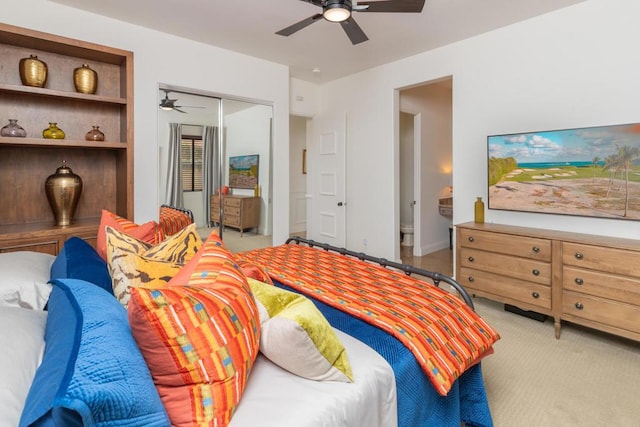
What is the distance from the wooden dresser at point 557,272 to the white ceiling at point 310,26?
1.99m

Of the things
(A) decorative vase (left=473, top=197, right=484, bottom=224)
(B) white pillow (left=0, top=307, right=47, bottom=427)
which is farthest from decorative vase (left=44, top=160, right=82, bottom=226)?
(A) decorative vase (left=473, top=197, right=484, bottom=224)

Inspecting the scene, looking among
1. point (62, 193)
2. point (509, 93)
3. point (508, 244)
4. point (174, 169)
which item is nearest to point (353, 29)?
point (509, 93)

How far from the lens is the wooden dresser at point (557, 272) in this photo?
2480mm

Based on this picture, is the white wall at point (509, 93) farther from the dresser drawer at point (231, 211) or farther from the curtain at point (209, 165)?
the curtain at point (209, 165)

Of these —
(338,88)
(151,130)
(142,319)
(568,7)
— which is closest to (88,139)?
(151,130)

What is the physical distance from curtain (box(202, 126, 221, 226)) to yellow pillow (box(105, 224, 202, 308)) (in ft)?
8.87

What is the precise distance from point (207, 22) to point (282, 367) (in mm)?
3467

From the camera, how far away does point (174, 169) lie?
3.95 metres

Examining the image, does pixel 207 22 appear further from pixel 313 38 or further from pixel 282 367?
pixel 282 367

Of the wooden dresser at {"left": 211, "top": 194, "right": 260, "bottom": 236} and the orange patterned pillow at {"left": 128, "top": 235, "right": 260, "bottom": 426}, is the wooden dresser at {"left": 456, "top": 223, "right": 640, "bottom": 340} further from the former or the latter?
the orange patterned pillow at {"left": 128, "top": 235, "right": 260, "bottom": 426}

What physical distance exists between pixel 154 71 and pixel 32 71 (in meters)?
1.07

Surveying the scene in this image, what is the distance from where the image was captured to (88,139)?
320cm

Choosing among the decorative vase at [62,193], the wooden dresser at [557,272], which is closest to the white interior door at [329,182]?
the wooden dresser at [557,272]

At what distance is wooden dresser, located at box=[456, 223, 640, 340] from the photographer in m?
2.48
